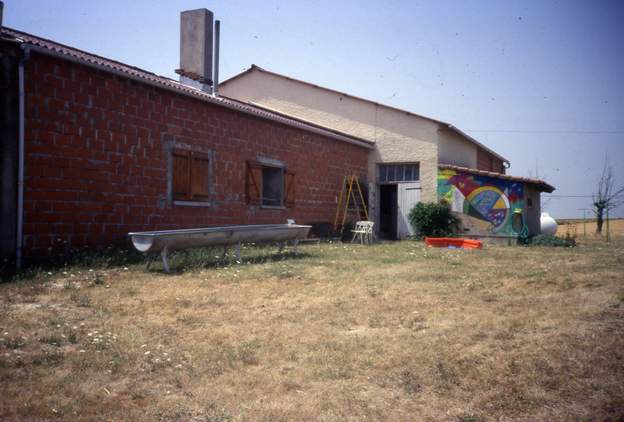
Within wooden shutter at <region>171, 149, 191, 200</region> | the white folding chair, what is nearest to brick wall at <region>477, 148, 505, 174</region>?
the white folding chair

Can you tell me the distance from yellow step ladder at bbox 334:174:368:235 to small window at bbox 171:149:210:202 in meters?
6.04

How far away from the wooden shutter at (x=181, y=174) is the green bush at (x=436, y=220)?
30.0ft

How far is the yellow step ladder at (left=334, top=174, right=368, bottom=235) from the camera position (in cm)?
1642

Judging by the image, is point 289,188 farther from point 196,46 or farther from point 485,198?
point 485,198

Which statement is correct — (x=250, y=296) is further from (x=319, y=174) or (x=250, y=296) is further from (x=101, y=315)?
(x=319, y=174)

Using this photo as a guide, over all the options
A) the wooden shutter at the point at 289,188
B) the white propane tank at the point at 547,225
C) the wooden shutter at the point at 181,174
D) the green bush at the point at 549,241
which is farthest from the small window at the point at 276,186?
the white propane tank at the point at 547,225

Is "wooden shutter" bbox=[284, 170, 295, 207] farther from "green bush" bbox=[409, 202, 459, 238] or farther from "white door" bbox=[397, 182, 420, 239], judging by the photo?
"white door" bbox=[397, 182, 420, 239]

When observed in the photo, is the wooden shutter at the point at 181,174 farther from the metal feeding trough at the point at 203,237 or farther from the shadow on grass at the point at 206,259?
the metal feeding trough at the point at 203,237

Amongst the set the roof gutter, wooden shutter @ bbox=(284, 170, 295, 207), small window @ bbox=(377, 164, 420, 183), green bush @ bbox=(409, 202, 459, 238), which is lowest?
green bush @ bbox=(409, 202, 459, 238)

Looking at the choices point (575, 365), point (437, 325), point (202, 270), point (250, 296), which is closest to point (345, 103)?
point (202, 270)

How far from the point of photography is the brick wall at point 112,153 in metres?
8.02

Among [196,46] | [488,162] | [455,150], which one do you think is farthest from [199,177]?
[488,162]

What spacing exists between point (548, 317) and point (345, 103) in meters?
14.9

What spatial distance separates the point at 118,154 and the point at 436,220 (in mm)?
11124
